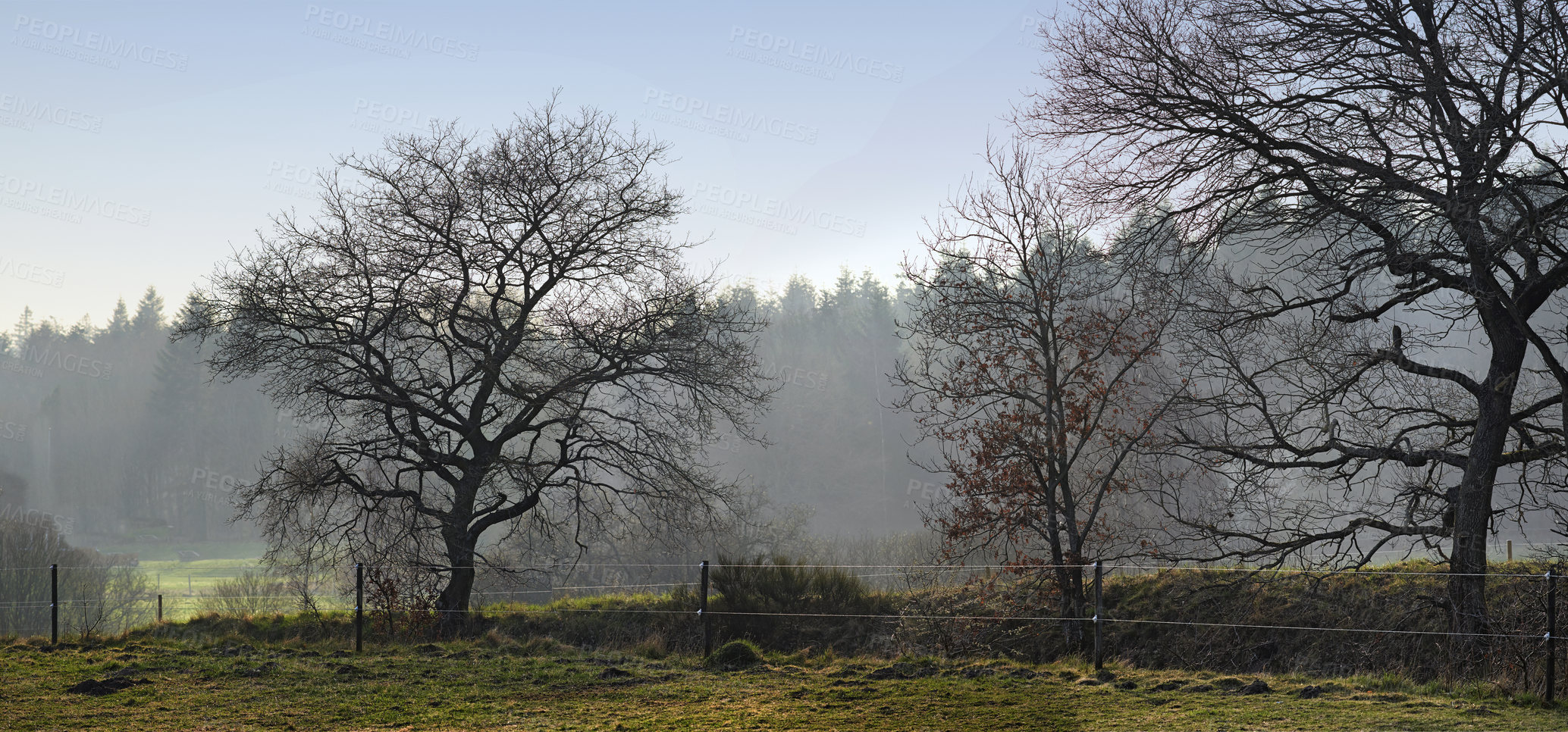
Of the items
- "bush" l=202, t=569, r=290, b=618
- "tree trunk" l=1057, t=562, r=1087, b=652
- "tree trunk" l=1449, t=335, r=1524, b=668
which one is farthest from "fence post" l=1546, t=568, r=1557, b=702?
"bush" l=202, t=569, r=290, b=618

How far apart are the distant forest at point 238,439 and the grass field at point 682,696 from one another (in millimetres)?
48578

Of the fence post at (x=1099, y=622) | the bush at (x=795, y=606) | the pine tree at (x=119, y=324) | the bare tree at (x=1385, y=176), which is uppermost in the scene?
the pine tree at (x=119, y=324)

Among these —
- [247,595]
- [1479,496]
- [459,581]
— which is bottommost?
[247,595]

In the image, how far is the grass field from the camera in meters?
6.90

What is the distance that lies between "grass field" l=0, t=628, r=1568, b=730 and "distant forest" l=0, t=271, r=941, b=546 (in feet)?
159

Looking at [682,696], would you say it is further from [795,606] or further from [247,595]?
[247,595]

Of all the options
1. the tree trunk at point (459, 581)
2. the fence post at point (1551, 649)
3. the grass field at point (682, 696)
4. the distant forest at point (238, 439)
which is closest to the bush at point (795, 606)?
the tree trunk at point (459, 581)

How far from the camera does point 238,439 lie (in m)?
70.2

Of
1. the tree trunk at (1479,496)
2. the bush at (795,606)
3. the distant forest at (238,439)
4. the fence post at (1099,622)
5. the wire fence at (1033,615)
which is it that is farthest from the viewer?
the distant forest at (238,439)

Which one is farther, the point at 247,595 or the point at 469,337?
the point at 247,595

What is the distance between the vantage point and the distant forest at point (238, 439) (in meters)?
65.1

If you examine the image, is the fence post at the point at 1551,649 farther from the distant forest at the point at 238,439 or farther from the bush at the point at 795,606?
the distant forest at the point at 238,439

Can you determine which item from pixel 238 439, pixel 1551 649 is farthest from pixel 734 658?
pixel 238 439

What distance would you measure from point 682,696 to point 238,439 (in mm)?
73451
